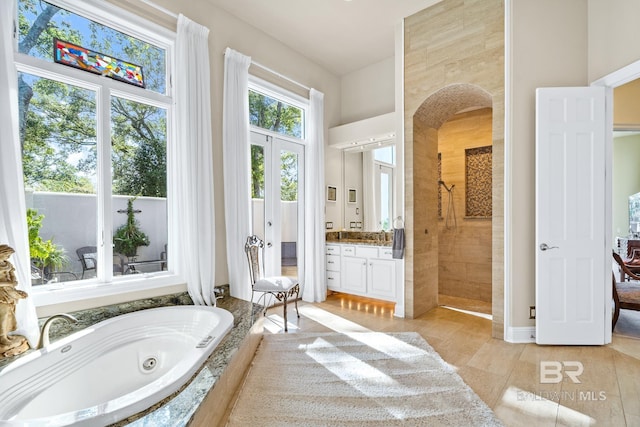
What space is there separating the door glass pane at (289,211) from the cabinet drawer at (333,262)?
0.52m

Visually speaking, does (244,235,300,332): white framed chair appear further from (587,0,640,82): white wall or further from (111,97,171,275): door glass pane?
(587,0,640,82): white wall

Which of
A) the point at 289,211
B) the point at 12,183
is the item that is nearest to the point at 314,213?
the point at 289,211

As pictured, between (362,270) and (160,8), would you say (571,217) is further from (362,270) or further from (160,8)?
(160,8)

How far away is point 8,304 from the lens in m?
1.98

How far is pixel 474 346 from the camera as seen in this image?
9.59ft

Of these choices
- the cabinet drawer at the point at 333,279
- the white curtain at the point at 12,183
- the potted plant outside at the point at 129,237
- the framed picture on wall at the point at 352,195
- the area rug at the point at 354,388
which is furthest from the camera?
the framed picture on wall at the point at 352,195

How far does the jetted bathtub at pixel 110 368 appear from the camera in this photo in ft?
4.64

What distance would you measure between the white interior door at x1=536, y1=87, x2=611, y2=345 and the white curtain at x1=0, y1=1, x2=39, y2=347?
163 inches

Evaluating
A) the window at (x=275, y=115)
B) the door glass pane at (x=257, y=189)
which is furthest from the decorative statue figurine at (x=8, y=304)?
the window at (x=275, y=115)

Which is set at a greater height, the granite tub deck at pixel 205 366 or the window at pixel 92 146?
the window at pixel 92 146

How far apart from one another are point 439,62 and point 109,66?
3.34 m

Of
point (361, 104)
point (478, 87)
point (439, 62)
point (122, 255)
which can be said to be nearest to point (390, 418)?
point (122, 255)

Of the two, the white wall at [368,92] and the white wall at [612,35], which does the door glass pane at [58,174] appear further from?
the white wall at [612,35]

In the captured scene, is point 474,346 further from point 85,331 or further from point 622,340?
point 85,331
